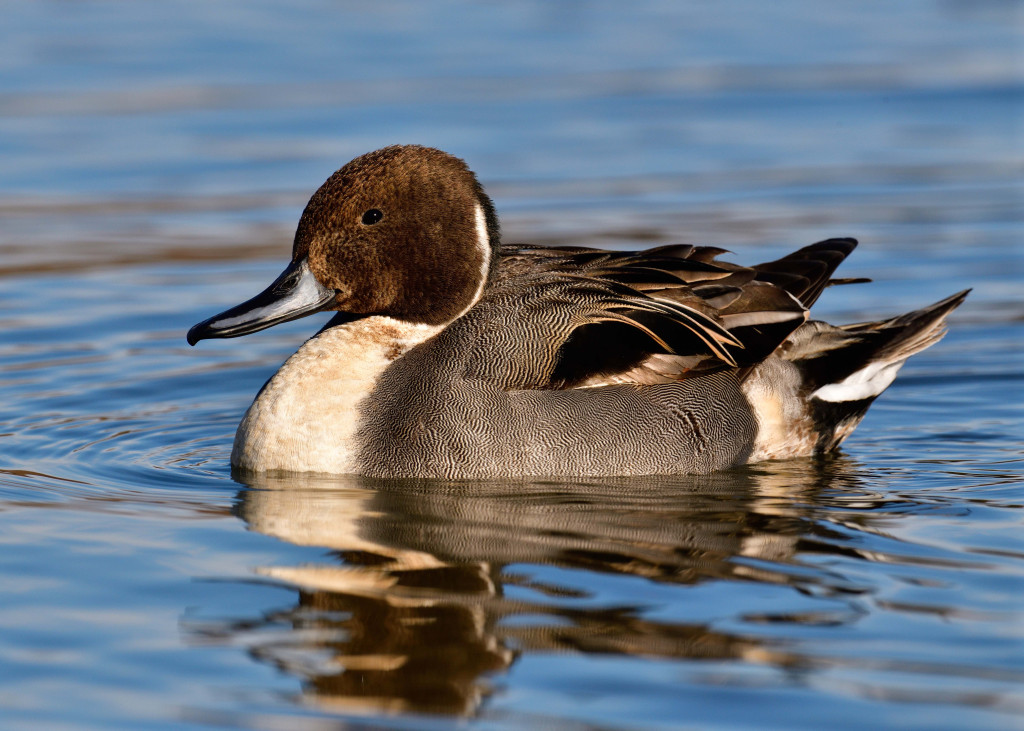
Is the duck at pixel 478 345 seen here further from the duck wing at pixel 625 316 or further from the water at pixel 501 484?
the water at pixel 501 484

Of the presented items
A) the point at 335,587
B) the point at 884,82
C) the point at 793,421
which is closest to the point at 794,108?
the point at 884,82

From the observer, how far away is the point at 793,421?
660 centimetres

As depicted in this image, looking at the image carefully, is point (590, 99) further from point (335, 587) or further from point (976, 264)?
point (335, 587)

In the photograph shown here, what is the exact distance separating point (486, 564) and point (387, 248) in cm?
158

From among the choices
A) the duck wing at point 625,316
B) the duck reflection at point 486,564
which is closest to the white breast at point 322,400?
the duck reflection at point 486,564

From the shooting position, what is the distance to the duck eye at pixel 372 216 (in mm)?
6070

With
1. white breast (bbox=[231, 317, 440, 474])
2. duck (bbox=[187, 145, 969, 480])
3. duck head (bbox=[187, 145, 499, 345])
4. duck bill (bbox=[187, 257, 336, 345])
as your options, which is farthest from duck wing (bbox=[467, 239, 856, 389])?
duck bill (bbox=[187, 257, 336, 345])

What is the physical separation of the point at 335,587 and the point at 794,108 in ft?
30.6

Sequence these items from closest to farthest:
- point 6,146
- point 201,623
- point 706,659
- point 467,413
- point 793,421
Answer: point 706,659 < point 201,623 < point 467,413 < point 793,421 < point 6,146

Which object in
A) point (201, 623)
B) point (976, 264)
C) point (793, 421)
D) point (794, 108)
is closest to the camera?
point (201, 623)

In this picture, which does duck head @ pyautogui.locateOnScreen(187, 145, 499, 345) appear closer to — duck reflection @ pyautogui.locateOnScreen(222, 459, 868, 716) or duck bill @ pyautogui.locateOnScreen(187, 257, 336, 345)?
duck bill @ pyautogui.locateOnScreen(187, 257, 336, 345)

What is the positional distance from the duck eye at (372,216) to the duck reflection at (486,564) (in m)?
1.00

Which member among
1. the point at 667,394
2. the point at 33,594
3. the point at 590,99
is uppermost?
the point at 590,99

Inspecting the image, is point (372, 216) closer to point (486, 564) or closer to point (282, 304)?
point (282, 304)
